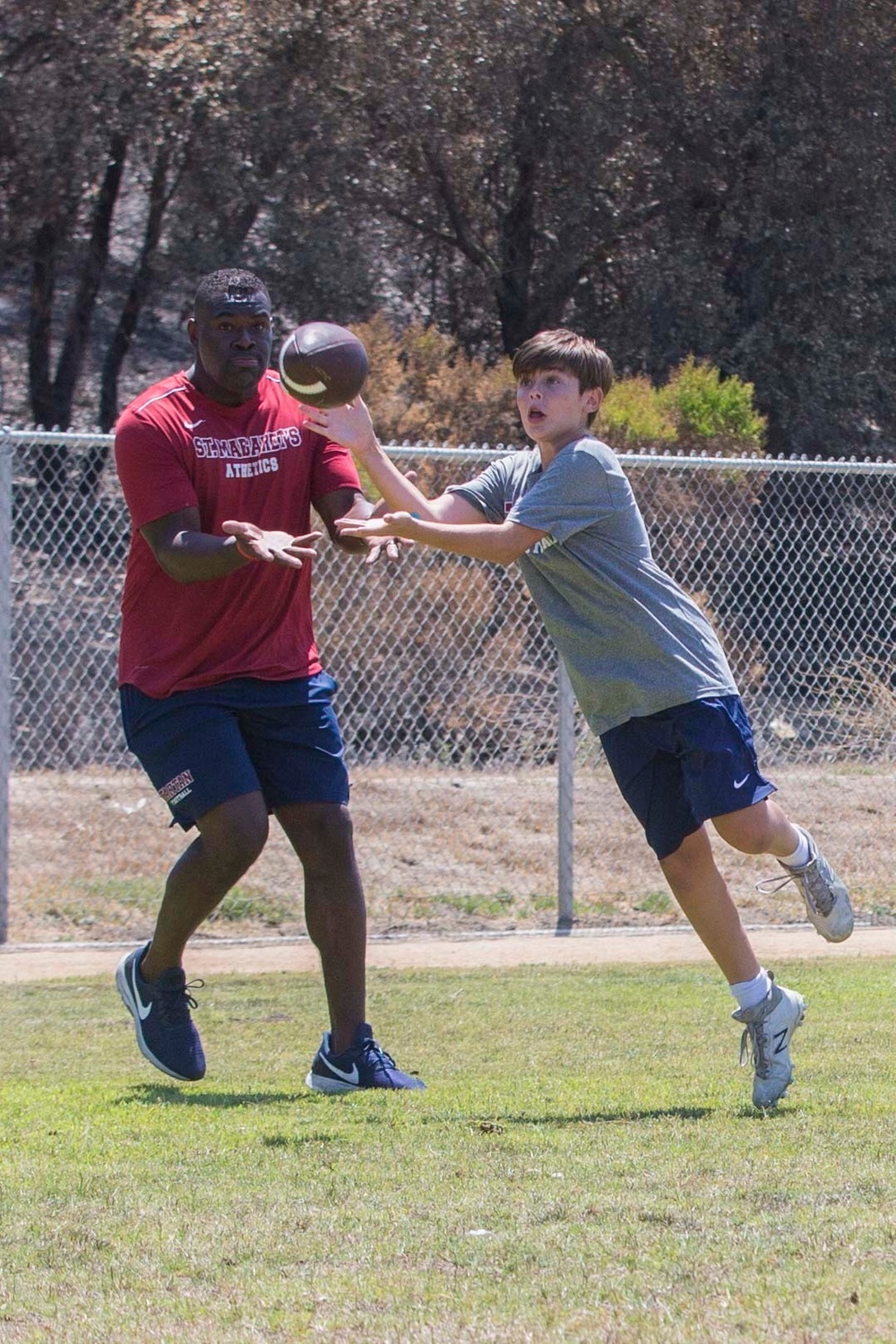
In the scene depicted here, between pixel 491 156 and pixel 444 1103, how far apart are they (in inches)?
598

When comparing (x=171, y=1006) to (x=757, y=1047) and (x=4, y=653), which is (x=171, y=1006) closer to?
(x=757, y=1047)

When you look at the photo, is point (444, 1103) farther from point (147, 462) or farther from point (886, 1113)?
point (147, 462)

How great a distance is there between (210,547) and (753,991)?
1.86m

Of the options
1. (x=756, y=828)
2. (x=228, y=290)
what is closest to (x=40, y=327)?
(x=228, y=290)

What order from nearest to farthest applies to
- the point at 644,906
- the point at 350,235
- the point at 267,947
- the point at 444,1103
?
the point at 444,1103
the point at 267,947
the point at 644,906
the point at 350,235

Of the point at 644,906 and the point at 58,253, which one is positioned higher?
the point at 58,253

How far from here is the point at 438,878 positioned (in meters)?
→ 9.65

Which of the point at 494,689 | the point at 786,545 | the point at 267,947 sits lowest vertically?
the point at 267,947

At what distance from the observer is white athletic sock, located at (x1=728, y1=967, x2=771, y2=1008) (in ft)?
15.0

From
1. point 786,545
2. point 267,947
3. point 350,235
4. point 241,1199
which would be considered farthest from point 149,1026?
point 350,235

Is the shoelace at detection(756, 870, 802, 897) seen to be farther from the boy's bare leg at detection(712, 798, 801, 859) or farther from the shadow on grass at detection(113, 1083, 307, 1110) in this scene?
the shadow on grass at detection(113, 1083, 307, 1110)

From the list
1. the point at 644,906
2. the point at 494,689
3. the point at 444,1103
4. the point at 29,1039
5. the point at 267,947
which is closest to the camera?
the point at 444,1103

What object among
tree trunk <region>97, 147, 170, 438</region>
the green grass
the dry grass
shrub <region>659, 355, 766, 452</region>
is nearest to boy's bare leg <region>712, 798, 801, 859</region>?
the green grass

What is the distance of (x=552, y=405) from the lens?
4.69 meters
